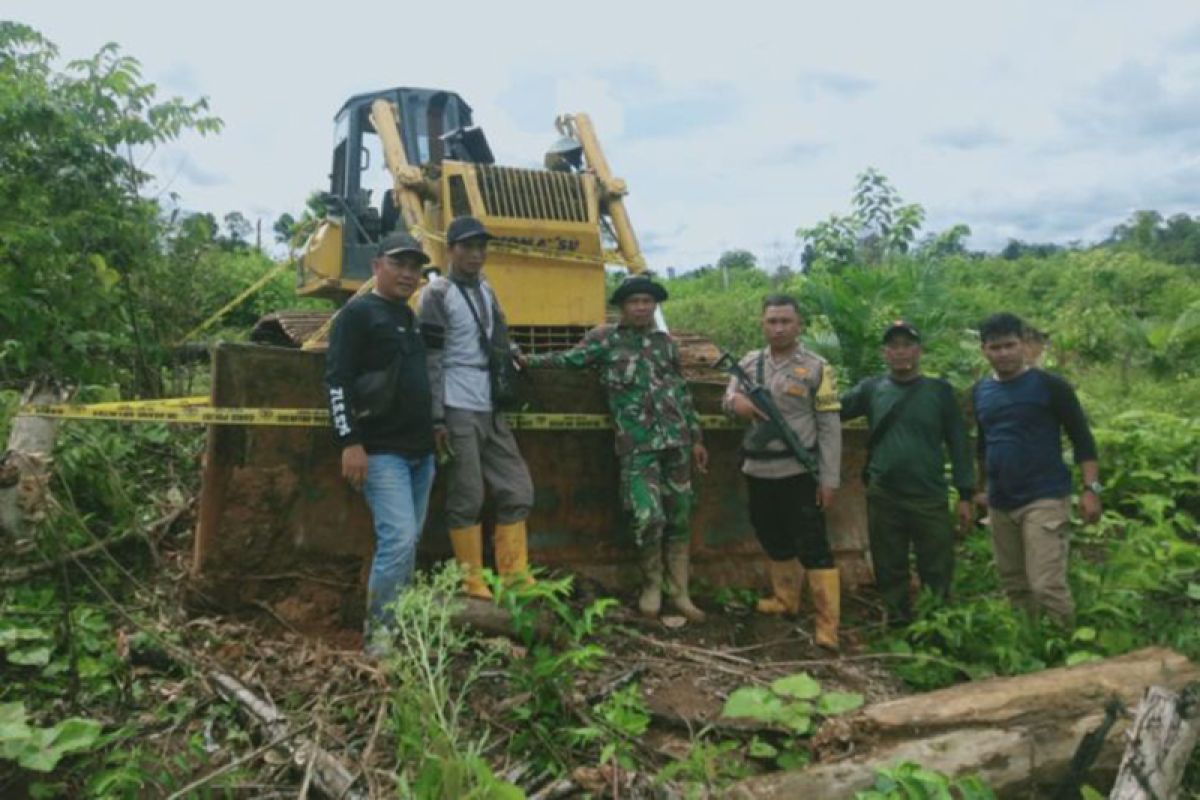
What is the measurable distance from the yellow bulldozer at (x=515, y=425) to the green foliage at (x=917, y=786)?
2452 millimetres

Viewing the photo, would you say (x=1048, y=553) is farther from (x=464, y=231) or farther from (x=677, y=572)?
(x=464, y=231)

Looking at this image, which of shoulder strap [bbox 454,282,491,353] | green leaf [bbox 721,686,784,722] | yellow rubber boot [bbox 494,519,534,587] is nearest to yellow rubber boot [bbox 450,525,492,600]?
yellow rubber boot [bbox 494,519,534,587]

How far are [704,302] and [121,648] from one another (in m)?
19.6

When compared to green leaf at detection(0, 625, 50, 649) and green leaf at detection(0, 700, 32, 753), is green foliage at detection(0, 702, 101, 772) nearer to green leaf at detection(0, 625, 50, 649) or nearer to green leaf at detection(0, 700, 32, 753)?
green leaf at detection(0, 700, 32, 753)

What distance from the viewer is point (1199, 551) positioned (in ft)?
18.7

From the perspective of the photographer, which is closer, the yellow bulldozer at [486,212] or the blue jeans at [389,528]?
the blue jeans at [389,528]

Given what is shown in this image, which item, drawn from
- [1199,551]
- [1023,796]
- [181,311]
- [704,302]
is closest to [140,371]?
[181,311]

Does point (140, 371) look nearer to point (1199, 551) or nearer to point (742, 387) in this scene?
point (742, 387)

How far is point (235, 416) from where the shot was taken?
15.2 feet

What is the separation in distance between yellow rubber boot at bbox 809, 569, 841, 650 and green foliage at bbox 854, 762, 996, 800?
71.1 inches

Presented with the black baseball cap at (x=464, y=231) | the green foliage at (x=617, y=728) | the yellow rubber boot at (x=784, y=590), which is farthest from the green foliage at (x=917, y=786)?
the black baseball cap at (x=464, y=231)

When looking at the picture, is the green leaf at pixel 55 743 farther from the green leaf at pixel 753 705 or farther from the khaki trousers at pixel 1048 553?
the khaki trousers at pixel 1048 553

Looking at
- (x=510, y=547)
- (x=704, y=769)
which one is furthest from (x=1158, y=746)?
(x=510, y=547)

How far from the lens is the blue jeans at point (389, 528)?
13.8ft
